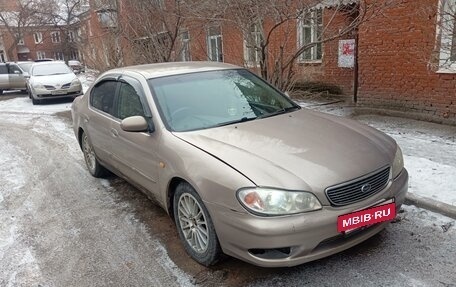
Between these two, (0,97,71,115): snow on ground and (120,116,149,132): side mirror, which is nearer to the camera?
(120,116,149,132): side mirror

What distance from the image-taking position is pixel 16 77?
18.1m

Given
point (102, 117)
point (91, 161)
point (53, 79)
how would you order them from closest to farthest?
point (102, 117)
point (91, 161)
point (53, 79)

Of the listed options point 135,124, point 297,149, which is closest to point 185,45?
point 135,124

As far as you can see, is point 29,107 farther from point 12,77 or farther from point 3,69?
point 3,69

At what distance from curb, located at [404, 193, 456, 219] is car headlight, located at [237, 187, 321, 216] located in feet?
6.24

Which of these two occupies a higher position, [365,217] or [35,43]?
[35,43]

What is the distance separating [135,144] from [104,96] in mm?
1266

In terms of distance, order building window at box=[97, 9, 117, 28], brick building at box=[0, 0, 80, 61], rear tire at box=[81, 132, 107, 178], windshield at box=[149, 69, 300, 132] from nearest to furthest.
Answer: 1. windshield at box=[149, 69, 300, 132]
2. rear tire at box=[81, 132, 107, 178]
3. building window at box=[97, 9, 117, 28]
4. brick building at box=[0, 0, 80, 61]

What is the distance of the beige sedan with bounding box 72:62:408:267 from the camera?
2.61m

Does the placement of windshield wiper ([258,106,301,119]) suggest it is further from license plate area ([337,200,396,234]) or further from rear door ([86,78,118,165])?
rear door ([86,78,118,165])

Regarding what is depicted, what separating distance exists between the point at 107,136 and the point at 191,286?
2296mm

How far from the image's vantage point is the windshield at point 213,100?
3580 millimetres

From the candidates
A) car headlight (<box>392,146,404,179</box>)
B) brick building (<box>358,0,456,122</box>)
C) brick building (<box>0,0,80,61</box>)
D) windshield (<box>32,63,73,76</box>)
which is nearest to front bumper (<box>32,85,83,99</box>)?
windshield (<box>32,63,73,76</box>)

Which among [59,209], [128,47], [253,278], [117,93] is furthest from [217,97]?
[128,47]
